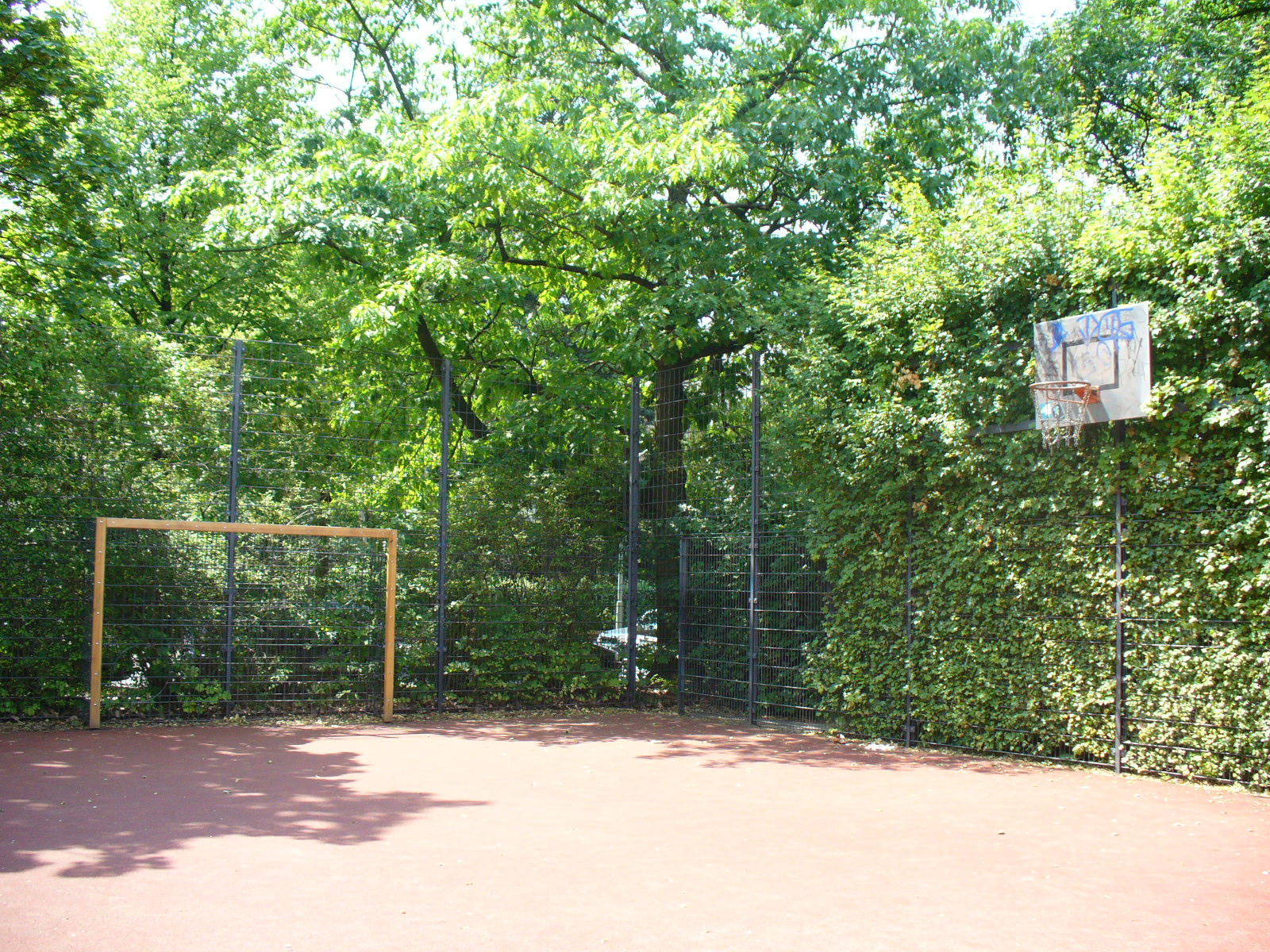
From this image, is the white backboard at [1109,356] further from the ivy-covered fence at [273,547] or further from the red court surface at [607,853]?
the ivy-covered fence at [273,547]

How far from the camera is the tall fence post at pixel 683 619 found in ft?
38.8

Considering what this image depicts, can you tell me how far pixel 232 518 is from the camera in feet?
35.5

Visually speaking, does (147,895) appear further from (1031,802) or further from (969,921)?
(1031,802)

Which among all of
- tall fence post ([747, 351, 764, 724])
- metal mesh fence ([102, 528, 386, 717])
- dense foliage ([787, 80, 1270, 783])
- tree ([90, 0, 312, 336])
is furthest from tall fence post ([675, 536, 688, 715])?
tree ([90, 0, 312, 336])

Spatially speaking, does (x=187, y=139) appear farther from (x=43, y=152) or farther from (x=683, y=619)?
(x=683, y=619)

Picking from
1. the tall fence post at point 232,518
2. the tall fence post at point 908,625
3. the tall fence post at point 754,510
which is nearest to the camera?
the tall fence post at point 908,625

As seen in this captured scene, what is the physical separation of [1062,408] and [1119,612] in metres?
1.66

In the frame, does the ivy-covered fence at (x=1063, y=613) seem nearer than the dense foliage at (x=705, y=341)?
Yes

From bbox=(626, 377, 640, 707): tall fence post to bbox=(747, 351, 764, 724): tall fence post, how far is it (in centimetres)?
177

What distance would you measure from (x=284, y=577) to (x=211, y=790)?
13.9ft

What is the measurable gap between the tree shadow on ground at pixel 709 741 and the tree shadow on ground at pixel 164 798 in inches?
77.9

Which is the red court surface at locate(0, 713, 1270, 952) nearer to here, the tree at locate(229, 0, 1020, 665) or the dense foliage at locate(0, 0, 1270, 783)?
the dense foliage at locate(0, 0, 1270, 783)

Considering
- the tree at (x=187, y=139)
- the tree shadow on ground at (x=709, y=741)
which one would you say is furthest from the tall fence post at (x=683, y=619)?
the tree at (x=187, y=139)

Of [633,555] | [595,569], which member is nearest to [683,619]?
[633,555]
